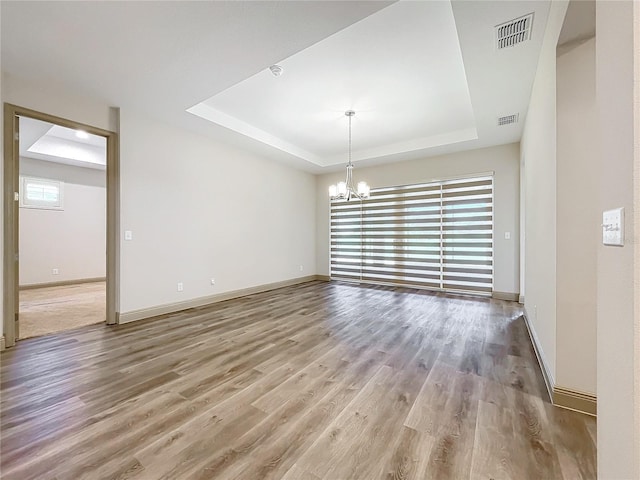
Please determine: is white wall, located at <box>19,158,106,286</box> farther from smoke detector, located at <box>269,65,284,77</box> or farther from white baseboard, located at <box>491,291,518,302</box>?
white baseboard, located at <box>491,291,518,302</box>

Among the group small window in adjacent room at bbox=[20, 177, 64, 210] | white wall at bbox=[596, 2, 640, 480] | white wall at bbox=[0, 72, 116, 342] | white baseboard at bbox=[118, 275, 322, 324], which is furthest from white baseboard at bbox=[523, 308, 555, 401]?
small window in adjacent room at bbox=[20, 177, 64, 210]

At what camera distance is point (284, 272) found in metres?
6.44

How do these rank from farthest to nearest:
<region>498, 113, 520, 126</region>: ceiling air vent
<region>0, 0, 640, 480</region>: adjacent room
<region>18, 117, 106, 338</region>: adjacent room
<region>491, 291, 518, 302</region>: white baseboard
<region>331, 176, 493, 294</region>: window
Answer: <region>18, 117, 106, 338</region>: adjacent room → <region>331, 176, 493, 294</region>: window → <region>491, 291, 518, 302</region>: white baseboard → <region>498, 113, 520, 126</region>: ceiling air vent → <region>0, 0, 640, 480</region>: adjacent room

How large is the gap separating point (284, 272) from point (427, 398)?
4.78 metres

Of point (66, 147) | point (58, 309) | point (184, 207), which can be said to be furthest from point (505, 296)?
point (66, 147)

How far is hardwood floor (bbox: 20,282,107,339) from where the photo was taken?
3.56 metres

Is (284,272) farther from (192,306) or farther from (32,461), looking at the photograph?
(32,461)

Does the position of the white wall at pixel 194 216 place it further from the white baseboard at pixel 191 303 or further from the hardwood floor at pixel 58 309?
the hardwood floor at pixel 58 309

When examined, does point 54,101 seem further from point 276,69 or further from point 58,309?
point 58,309

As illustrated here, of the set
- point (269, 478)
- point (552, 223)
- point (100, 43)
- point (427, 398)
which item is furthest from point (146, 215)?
point (552, 223)

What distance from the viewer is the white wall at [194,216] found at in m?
3.83

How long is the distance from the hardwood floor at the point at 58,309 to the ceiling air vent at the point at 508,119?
639 centimetres

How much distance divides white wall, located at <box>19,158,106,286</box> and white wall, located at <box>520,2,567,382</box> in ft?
30.7

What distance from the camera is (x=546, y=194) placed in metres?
2.30
